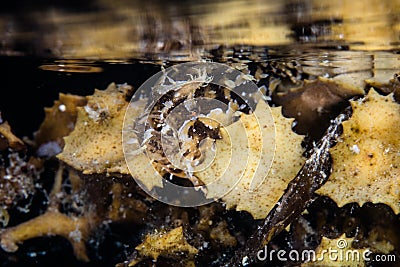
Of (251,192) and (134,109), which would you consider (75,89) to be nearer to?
(134,109)
